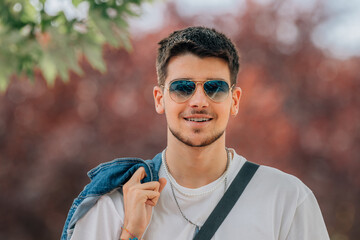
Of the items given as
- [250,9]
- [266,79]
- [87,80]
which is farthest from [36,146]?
[250,9]

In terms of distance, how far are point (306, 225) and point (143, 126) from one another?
7766 millimetres

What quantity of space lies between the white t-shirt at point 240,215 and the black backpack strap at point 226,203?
0.07 feet

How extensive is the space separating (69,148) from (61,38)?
641 cm

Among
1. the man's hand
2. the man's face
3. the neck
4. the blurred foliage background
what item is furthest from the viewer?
the blurred foliage background

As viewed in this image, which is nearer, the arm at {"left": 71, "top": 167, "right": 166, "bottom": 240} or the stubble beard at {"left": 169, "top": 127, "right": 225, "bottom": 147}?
the arm at {"left": 71, "top": 167, "right": 166, "bottom": 240}

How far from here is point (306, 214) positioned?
2240 millimetres

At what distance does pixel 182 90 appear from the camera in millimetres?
2285

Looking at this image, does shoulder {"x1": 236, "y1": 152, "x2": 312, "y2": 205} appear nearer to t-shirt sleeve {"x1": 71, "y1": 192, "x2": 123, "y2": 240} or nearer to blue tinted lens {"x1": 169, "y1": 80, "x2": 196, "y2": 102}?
blue tinted lens {"x1": 169, "y1": 80, "x2": 196, "y2": 102}

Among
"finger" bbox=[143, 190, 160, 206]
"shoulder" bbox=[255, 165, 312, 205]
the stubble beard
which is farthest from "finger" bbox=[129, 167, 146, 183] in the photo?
"shoulder" bbox=[255, 165, 312, 205]

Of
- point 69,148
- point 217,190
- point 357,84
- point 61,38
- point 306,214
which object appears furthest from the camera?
point 357,84

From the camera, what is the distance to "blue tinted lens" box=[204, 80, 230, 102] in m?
2.27

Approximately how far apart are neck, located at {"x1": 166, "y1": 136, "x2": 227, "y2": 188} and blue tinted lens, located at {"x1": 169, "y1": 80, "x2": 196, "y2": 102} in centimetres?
24

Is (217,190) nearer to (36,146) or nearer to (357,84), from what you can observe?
(36,146)

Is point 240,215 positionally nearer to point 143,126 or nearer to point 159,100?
point 159,100
